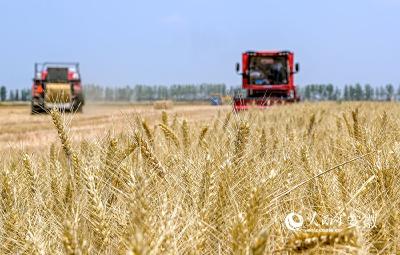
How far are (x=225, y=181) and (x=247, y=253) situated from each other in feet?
1.78

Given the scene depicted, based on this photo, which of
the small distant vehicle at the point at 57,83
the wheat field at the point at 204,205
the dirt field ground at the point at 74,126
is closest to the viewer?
the wheat field at the point at 204,205

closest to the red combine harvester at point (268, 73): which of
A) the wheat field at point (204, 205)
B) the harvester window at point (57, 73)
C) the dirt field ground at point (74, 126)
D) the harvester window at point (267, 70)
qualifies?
the harvester window at point (267, 70)

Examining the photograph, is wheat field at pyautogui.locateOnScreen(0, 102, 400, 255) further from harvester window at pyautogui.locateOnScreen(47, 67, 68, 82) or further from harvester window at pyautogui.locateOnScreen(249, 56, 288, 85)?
harvester window at pyautogui.locateOnScreen(47, 67, 68, 82)

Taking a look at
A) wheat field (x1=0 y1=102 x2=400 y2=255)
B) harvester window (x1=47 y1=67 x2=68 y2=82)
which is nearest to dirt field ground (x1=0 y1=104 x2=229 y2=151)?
wheat field (x1=0 y1=102 x2=400 y2=255)

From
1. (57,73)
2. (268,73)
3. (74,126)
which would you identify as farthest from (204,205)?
(57,73)

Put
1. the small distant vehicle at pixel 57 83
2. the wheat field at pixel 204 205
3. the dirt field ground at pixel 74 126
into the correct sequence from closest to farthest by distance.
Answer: the wheat field at pixel 204 205, the dirt field ground at pixel 74 126, the small distant vehicle at pixel 57 83

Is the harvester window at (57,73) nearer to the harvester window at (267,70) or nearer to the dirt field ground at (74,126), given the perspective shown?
the dirt field ground at (74,126)

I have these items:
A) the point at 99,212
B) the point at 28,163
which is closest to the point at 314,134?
the point at 28,163

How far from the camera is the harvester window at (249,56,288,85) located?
62.5 feet

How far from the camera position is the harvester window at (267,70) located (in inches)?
750

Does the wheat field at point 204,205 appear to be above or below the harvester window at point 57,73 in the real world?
below

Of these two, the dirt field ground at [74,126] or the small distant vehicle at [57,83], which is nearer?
the dirt field ground at [74,126]

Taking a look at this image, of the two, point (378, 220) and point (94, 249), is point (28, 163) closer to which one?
point (94, 249)

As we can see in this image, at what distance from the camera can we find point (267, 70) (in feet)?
63.5
